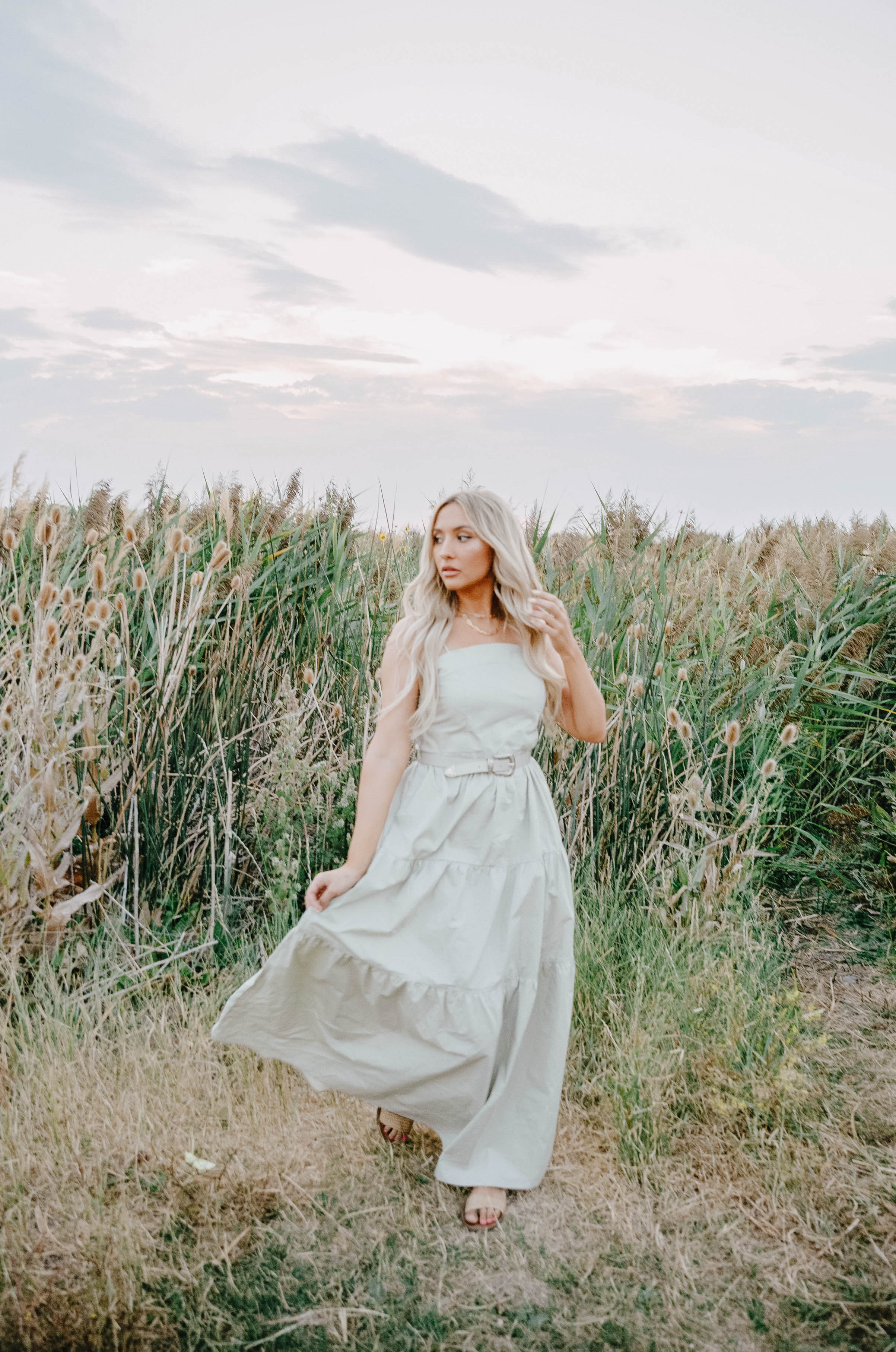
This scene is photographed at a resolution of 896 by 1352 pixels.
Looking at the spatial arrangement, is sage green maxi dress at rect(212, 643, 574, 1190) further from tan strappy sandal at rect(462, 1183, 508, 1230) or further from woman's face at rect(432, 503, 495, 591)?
woman's face at rect(432, 503, 495, 591)

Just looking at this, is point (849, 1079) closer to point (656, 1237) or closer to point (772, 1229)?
point (772, 1229)

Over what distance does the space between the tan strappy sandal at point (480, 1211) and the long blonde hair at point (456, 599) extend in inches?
44.1

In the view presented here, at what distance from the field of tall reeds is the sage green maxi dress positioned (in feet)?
0.85

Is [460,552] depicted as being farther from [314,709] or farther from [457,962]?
[314,709]

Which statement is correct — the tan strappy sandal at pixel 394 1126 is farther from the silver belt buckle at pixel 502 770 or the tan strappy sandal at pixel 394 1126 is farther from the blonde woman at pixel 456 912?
the silver belt buckle at pixel 502 770

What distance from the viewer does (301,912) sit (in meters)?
3.58

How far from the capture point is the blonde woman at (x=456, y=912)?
234cm

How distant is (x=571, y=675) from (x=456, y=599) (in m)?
0.35

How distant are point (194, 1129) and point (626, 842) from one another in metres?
1.82

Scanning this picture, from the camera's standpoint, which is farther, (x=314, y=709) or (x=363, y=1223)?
(x=314, y=709)

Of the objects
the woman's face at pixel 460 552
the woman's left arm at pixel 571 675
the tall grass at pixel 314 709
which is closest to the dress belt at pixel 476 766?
the woman's left arm at pixel 571 675

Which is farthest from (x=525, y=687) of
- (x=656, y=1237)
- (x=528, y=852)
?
(x=656, y=1237)

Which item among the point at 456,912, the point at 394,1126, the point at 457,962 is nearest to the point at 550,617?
the point at 456,912

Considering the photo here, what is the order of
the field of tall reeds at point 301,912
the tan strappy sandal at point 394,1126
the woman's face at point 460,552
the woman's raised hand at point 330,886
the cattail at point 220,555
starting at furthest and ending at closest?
the cattail at point 220,555 → the tan strappy sandal at point 394,1126 → the woman's face at point 460,552 → the woman's raised hand at point 330,886 → the field of tall reeds at point 301,912
